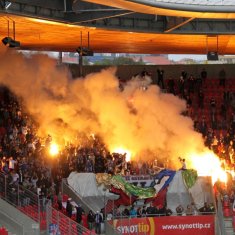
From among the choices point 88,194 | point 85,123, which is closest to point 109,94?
point 85,123

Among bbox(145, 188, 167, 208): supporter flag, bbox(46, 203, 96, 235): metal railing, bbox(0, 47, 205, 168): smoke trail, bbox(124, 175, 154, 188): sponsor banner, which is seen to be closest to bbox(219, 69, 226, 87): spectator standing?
bbox(0, 47, 205, 168): smoke trail

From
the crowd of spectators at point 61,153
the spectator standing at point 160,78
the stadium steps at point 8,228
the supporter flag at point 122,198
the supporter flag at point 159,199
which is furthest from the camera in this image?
the spectator standing at point 160,78

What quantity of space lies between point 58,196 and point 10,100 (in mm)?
8555

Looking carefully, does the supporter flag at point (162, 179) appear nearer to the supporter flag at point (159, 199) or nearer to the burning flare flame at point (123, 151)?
the supporter flag at point (159, 199)

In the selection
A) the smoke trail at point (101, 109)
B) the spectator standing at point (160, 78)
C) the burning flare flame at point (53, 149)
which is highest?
the spectator standing at point (160, 78)

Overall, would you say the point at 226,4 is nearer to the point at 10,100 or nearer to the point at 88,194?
the point at 88,194

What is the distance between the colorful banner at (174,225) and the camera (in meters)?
23.5

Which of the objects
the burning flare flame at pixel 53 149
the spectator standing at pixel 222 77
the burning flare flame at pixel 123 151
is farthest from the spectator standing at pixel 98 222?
the spectator standing at pixel 222 77

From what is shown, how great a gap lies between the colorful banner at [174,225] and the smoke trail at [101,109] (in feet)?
19.7

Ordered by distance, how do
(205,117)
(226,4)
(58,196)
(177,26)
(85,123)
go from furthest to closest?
(205,117), (85,123), (177,26), (58,196), (226,4)

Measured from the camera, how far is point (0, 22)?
82.7ft

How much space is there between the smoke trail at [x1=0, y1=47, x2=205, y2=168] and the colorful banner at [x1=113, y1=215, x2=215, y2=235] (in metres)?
6.02

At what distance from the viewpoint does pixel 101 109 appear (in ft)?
103

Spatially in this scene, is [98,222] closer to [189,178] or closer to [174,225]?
[174,225]
